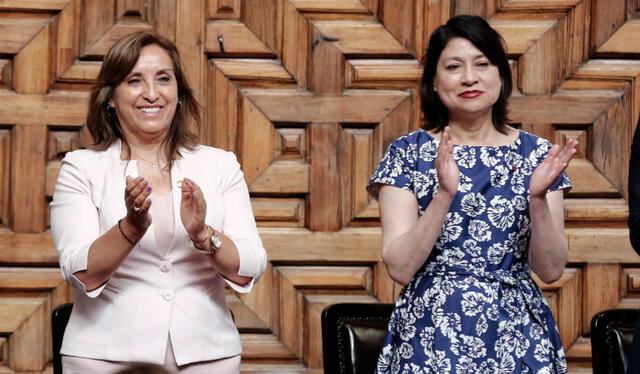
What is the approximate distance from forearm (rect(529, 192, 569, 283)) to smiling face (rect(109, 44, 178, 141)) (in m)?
0.98

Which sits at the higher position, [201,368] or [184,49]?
[184,49]

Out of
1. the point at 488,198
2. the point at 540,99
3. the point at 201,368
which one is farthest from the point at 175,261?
the point at 540,99

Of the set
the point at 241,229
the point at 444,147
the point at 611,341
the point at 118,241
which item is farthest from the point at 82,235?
the point at 611,341

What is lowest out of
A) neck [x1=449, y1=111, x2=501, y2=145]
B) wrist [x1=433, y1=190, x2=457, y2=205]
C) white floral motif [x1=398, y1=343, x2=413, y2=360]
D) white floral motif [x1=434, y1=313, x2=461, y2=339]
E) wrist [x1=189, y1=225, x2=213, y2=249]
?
white floral motif [x1=398, y1=343, x2=413, y2=360]

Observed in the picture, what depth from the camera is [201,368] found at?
2.65 m

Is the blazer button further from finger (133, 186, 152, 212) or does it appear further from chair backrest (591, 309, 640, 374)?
chair backrest (591, 309, 640, 374)

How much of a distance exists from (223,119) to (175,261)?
1.34 meters

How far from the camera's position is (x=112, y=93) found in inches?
112

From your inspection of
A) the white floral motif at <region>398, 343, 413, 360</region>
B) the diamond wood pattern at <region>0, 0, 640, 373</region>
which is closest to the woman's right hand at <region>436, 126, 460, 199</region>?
the white floral motif at <region>398, 343, 413, 360</region>

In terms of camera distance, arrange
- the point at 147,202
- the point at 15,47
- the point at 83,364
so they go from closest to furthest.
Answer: the point at 147,202 → the point at 83,364 → the point at 15,47

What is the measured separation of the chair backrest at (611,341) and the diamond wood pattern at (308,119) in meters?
1.47

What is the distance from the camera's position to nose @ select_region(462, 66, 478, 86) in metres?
2.62

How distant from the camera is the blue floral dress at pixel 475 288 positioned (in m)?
2.49

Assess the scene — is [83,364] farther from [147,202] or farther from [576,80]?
[576,80]
